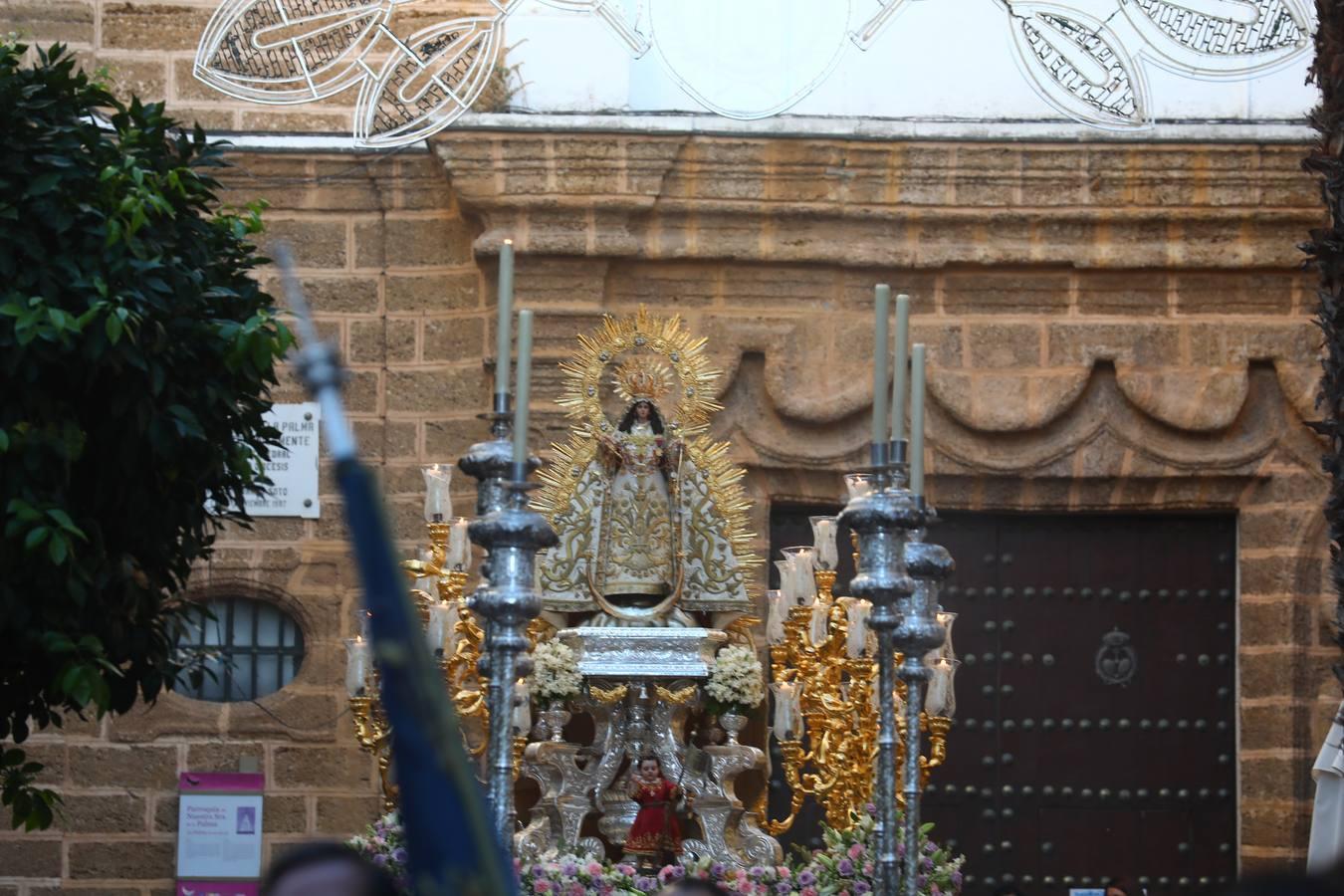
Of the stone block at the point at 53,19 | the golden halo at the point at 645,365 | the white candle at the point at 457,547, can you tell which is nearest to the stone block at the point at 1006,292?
the golden halo at the point at 645,365

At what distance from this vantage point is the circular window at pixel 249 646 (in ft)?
33.0

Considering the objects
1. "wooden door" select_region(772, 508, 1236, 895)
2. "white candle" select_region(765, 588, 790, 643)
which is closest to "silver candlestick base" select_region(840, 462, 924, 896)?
"white candle" select_region(765, 588, 790, 643)

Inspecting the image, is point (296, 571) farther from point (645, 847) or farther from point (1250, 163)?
point (1250, 163)

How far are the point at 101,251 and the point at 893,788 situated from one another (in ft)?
9.26

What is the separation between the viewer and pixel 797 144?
10047mm

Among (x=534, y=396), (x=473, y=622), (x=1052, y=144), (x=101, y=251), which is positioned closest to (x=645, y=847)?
(x=473, y=622)

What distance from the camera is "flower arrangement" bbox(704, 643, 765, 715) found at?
8.55 meters

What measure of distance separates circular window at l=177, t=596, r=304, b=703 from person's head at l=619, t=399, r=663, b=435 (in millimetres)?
2115

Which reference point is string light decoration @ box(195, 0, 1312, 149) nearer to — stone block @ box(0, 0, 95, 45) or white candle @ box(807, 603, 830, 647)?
stone block @ box(0, 0, 95, 45)

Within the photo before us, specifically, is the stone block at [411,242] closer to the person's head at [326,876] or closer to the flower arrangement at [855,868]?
the flower arrangement at [855,868]

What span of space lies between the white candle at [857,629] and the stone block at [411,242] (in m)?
3.01

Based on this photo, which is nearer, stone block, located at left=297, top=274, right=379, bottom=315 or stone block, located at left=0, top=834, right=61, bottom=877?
stone block, located at left=0, top=834, right=61, bottom=877

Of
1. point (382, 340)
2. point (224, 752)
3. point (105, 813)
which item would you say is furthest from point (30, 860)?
point (382, 340)

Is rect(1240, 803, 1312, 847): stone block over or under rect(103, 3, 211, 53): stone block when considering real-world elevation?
under
